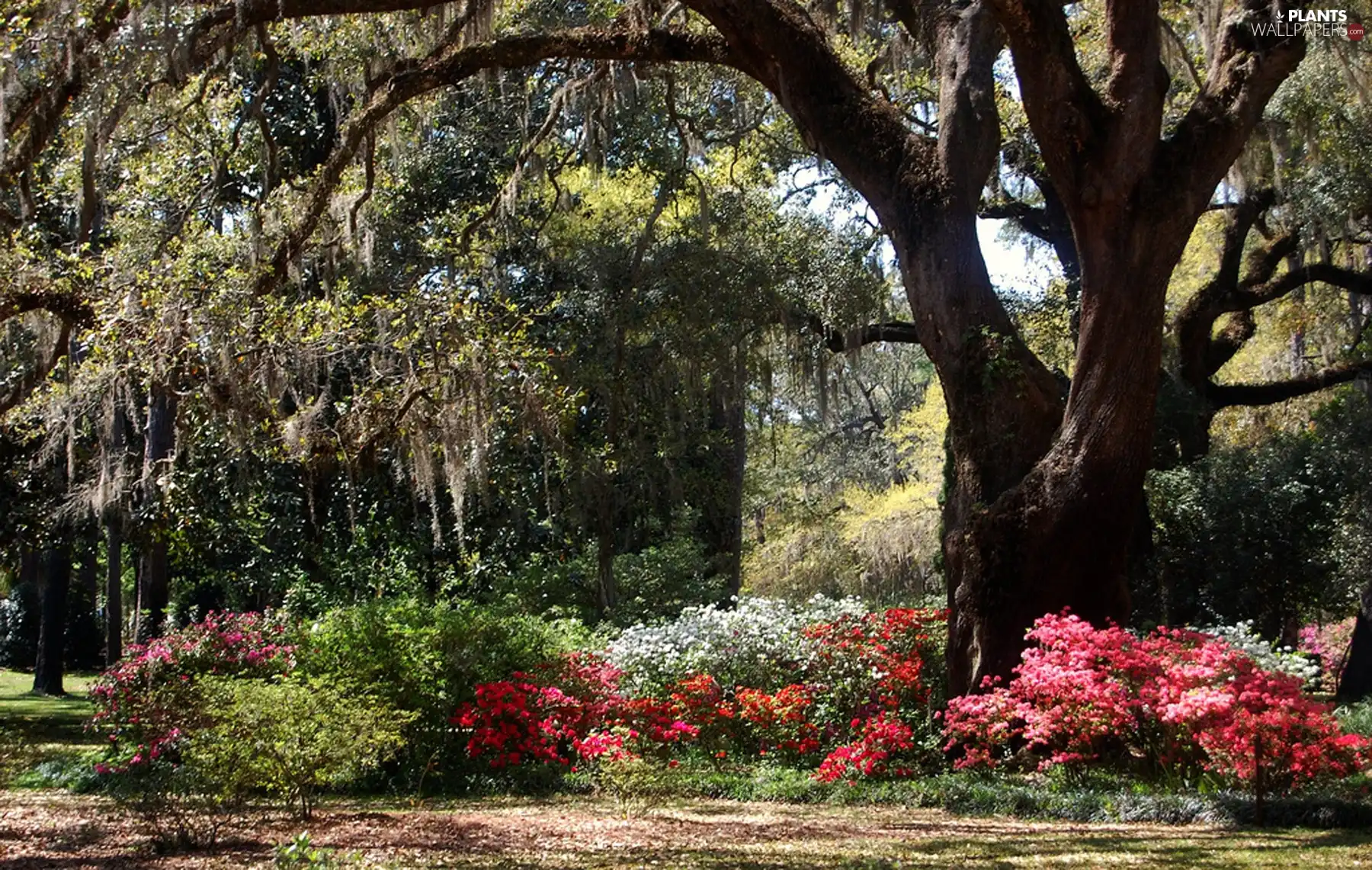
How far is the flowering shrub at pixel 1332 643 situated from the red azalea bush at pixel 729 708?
11.2m

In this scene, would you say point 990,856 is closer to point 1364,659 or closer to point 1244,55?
point 1244,55

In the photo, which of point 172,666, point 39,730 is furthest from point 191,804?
point 39,730

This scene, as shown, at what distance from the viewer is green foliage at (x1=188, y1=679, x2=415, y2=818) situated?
6.83 meters

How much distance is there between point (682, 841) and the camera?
6539 millimetres

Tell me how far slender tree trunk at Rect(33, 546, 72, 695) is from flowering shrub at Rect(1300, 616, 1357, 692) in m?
17.8

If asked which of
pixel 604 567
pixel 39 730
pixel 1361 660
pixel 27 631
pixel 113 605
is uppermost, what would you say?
pixel 604 567

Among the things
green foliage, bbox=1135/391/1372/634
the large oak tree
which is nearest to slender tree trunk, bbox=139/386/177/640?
the large oak tree

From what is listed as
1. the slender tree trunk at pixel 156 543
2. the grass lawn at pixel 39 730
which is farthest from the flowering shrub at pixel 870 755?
the slender tree trunk at pixel 156 543

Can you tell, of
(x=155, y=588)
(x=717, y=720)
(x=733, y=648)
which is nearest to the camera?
(x=717, y=720)

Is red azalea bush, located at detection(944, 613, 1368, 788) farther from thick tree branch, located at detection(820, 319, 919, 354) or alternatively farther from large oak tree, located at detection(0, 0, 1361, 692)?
thick tree branch, located at detection(820, 319, 919, 354)

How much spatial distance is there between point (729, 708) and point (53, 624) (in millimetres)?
12229

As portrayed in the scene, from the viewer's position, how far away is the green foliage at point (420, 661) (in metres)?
9.70

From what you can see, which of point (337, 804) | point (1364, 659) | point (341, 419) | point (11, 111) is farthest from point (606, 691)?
point (1364, 659)

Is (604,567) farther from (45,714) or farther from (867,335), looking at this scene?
(45,714)
